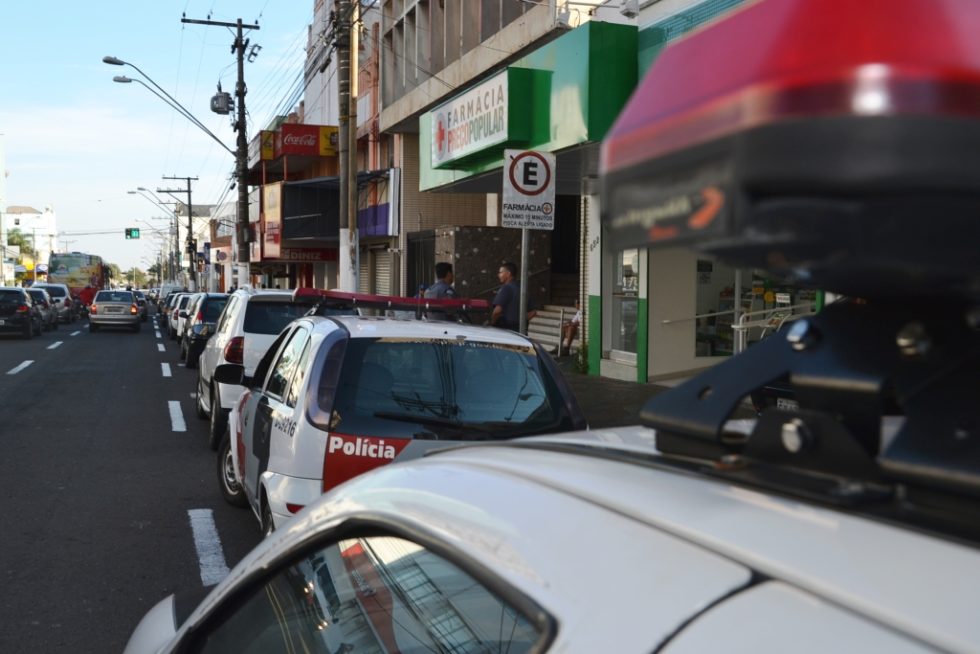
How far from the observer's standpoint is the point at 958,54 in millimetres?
863

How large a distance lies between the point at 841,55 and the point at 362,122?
1307 inches

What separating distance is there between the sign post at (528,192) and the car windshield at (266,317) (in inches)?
120

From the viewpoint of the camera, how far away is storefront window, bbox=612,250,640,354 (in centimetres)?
1519

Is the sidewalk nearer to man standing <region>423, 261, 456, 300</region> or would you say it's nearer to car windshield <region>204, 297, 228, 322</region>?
man standing <region>423, 261, 456, 300</region>

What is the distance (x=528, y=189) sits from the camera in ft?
28.4

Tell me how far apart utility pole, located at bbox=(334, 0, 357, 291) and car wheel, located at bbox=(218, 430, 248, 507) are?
10552 mm

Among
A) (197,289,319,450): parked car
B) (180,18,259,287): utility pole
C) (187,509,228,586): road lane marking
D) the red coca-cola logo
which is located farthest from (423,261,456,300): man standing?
the red coca-cola logo

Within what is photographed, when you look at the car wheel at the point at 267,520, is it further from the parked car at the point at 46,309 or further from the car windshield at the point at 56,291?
the car windshield at the point at 56,291

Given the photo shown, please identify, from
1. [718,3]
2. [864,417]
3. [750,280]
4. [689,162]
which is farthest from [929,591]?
[750,280]

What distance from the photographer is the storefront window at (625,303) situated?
598 inches

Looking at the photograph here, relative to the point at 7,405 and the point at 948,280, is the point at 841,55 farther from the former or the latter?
the point at 7,405

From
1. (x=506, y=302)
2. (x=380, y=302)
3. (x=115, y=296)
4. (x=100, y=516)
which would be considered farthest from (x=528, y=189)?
(x=115, y=296)

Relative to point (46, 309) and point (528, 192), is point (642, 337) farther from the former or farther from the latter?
point (46, 309)

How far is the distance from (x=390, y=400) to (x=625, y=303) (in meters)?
10.5
